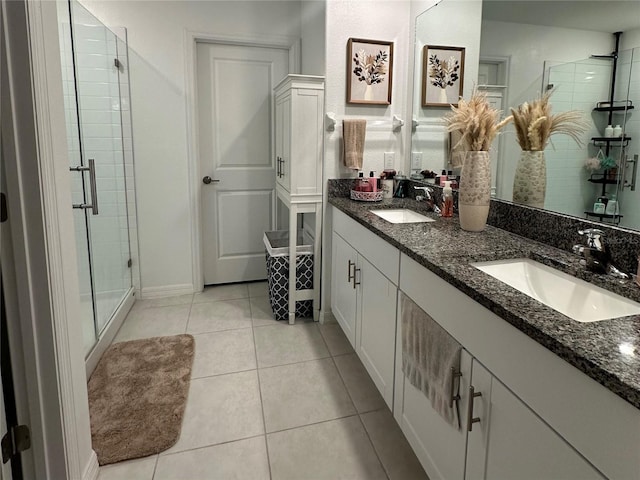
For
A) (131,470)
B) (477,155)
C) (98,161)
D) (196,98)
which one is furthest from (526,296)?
(196,98)

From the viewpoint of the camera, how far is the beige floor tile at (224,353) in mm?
2320

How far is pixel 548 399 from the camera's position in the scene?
852 millimetres

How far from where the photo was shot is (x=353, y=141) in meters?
2.62

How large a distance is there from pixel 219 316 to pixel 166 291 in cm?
66

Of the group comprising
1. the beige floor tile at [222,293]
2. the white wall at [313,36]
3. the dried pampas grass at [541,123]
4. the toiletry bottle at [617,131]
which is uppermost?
the white wall at [313,36]

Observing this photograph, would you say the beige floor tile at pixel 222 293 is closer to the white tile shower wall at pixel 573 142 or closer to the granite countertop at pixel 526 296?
the granite countertop at pixel 526 296

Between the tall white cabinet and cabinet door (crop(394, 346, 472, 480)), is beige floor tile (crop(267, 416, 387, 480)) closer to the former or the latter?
cabinet door (crop(394, 346, 472, 480))

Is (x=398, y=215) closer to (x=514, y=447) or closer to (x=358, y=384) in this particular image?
(x=358, y=384)

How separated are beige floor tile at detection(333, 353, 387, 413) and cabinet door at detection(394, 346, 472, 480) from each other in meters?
0.34

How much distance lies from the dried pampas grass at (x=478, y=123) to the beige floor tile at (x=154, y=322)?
7.04ft

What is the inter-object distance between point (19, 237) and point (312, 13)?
8.13 ft

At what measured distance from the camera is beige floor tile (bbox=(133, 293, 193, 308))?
3.22m

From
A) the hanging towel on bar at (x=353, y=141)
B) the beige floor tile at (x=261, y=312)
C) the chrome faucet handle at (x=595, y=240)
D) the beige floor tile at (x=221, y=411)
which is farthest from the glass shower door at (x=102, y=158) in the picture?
the chrome faucet handle at (x=595, y=240)

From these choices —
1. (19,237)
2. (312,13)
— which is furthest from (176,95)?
(19,237)
